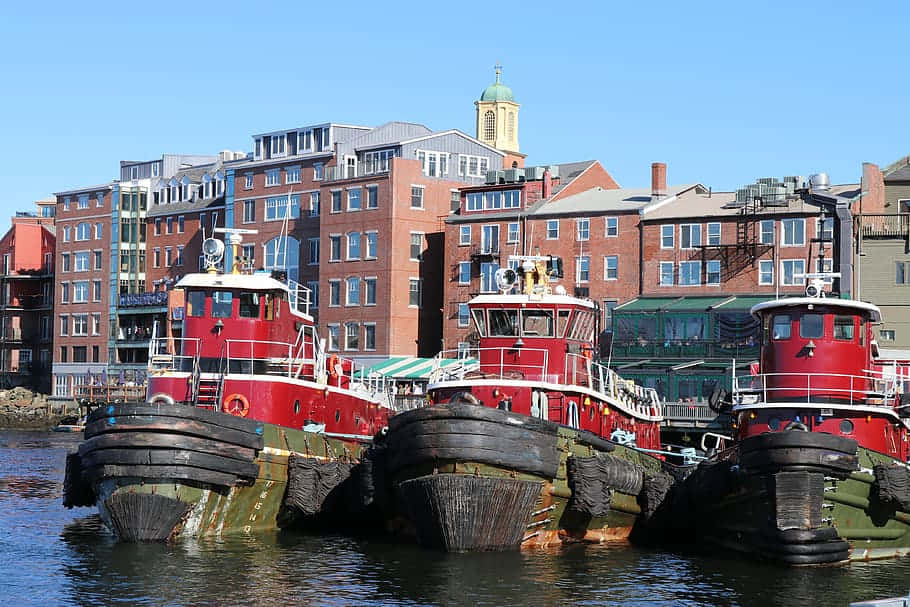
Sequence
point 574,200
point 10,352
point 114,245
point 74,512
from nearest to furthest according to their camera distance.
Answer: point 74,512 → point 574,200 → point 114,245 → point 10,352

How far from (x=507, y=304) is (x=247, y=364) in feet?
23.6

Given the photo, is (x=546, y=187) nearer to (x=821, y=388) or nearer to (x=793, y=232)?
(x=793, y=232)

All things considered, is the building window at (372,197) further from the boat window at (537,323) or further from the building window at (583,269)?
the boat window at (537,323)

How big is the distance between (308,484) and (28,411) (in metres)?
77.8

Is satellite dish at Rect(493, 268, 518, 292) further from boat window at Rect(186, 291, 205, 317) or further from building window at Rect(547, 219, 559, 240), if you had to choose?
building window at Rect(547, 219, 559, 240)

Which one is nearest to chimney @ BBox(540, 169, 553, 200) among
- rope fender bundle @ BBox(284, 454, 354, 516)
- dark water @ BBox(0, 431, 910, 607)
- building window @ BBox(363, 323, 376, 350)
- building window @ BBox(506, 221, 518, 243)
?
building window @ BBox(506, 221, 518, 243)

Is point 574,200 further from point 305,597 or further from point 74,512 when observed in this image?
point 305,597

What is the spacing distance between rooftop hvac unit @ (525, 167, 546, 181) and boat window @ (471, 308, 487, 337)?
5033 cm

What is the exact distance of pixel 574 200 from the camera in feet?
277

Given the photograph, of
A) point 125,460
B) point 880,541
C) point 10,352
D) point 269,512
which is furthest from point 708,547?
point 10,352

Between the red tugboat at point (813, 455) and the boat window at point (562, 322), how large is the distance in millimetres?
4913

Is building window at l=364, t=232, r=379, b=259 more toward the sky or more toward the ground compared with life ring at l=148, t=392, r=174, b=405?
more toward the sky

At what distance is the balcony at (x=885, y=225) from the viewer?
72.1 m

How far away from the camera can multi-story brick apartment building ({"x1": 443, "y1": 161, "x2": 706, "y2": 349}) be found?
262 ft
